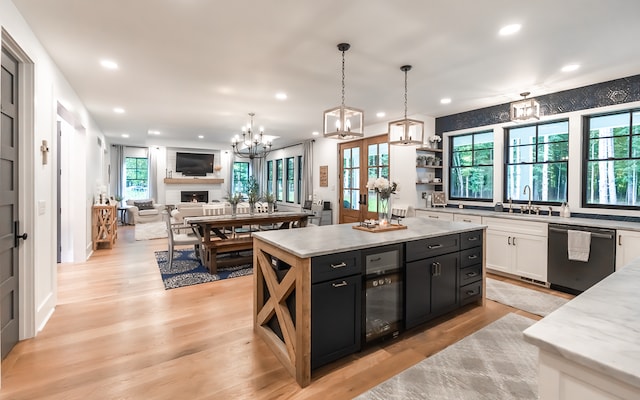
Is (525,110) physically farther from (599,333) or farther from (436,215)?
(599,333)

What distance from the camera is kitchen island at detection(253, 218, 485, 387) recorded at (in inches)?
81.0

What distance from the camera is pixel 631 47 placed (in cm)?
297

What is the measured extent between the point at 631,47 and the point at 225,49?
3949 mm

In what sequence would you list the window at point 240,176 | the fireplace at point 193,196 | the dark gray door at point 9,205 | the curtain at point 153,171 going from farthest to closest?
the window at point 240,176
the fireplace at point 193,196
the curtain at point 153,171
the dark gray door at point 9,205

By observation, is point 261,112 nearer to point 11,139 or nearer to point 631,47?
point 11,139

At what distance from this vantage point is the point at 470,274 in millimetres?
3230

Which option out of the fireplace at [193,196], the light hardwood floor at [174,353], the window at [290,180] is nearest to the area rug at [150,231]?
the fireplace at [193,196]

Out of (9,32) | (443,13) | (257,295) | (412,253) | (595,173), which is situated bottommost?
(257,295)

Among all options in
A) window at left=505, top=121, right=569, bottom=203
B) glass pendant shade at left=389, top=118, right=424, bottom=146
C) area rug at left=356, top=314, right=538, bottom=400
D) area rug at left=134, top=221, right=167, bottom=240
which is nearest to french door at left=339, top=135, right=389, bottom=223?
window at left=505, top=121, right=569, bottom=203

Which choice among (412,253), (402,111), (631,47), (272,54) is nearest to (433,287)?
(412,253)

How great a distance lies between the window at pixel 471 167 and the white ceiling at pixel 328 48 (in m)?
0.74

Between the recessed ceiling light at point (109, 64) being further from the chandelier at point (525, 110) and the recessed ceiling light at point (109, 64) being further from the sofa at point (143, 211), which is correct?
the sofa at point (143, 211)

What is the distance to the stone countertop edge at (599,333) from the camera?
30.5 inches

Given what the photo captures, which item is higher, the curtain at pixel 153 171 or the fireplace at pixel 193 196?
the curtain at pixel 153 171
